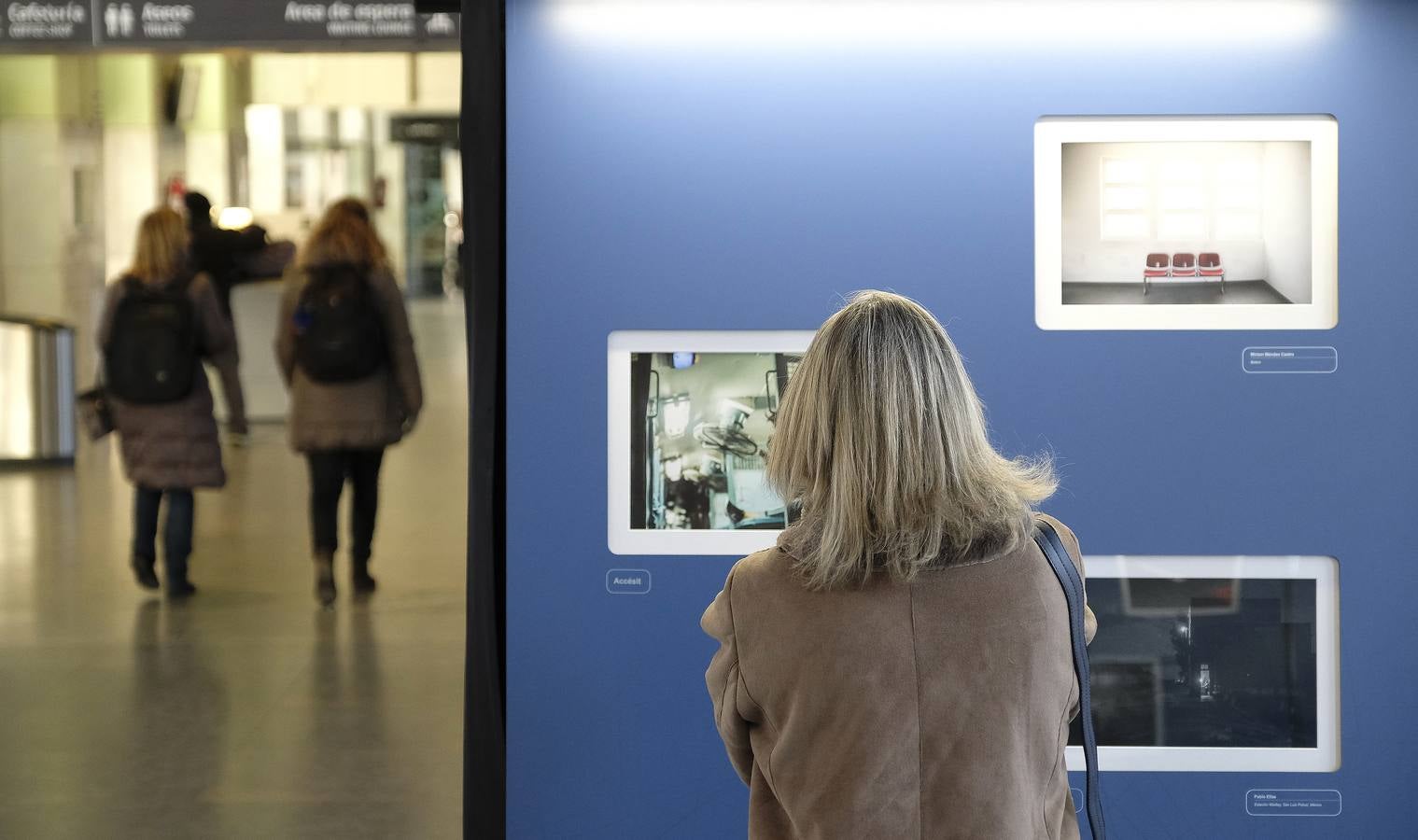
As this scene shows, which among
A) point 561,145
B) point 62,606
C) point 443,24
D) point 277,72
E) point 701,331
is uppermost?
point 277,72

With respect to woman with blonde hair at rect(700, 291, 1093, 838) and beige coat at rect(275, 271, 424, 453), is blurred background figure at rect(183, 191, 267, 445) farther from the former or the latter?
woman with blonde hair at rect(700, 291, 1093, 838)

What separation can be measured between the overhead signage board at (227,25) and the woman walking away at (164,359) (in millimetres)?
826

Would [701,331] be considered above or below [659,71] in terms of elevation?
below

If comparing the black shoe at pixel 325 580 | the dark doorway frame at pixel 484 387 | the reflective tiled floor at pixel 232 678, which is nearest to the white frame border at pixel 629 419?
the dark doorway frame at pixel 484 387

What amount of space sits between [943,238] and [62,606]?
6298 mm

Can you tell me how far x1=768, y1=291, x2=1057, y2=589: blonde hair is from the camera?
174 centimetres

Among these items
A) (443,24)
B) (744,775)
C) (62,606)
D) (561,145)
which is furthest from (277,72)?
(744,775)

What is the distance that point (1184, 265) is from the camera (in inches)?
128

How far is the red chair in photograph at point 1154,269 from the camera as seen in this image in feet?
10.7

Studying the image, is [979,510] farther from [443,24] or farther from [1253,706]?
[443,24]

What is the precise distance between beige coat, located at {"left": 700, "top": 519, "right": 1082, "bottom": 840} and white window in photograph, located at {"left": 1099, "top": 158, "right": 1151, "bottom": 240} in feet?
5.40

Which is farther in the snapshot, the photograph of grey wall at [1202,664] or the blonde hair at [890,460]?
the photograph of grey wall at [1202,664]

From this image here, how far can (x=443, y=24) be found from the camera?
20.6 ft

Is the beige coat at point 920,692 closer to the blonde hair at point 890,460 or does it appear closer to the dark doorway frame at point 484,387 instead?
the blonde hair at point 890,460
